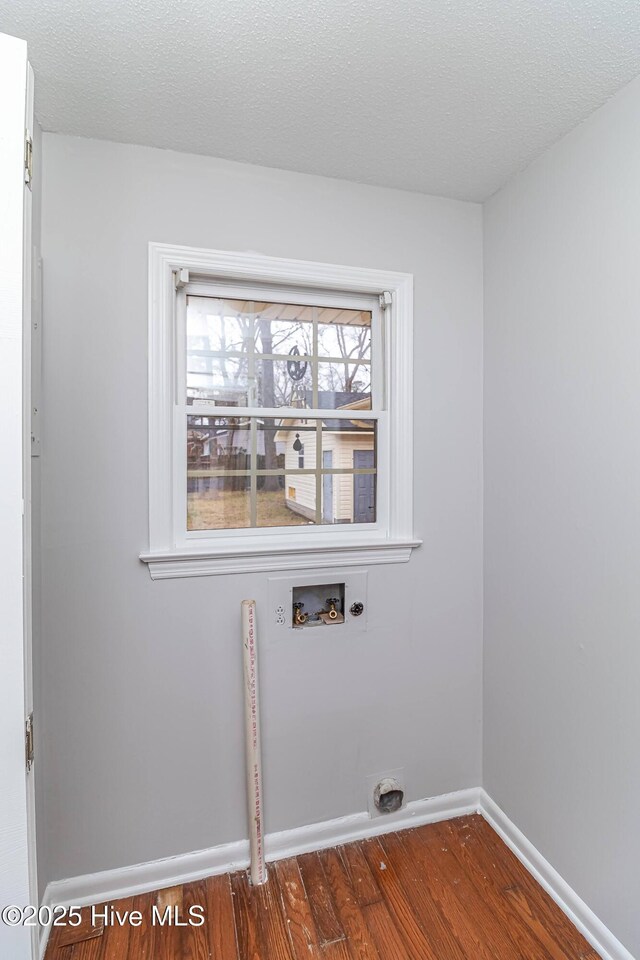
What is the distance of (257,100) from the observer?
4.77 ft

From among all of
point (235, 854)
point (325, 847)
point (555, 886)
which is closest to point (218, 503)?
point (235, 854)

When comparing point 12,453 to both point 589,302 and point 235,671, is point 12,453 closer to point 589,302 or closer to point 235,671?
point 235,671

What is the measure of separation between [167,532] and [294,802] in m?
1.16

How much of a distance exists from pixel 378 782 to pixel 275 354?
1.76 metres

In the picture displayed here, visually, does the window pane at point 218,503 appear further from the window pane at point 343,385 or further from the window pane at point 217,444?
the window pane at point 343,385

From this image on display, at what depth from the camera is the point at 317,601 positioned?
193cm

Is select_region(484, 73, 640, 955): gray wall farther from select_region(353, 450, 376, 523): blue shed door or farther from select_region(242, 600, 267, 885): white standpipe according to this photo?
select_region(242, 600, 267, 885): white standpipe

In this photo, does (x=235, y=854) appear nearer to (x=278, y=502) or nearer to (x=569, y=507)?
(x=278, y=502)

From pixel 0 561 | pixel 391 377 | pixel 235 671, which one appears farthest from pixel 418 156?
pixel 235 671

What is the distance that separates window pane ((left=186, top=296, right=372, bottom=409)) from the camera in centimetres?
185

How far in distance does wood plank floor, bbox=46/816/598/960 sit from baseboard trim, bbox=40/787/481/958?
34 mm

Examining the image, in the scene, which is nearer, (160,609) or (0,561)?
(0,561)

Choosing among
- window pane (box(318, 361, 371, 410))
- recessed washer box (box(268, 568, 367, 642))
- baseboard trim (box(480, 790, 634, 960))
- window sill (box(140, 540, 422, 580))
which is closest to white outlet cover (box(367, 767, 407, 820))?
baseboard trim (box(480, 790, 634, 960))

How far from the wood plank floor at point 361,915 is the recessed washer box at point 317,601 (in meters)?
0.84
